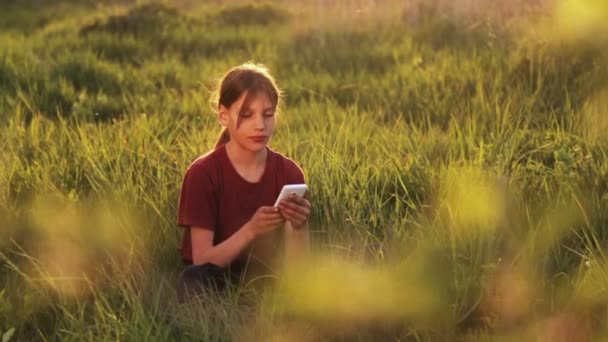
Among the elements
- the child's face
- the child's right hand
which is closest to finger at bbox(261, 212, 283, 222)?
the child's right hand

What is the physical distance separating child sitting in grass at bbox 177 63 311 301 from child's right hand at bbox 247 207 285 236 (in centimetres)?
5

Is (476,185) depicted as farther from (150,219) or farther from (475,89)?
(475,89)

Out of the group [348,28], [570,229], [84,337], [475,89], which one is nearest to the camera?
[84,337]

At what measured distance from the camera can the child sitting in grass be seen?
2988 mm

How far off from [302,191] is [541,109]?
97.9 inches

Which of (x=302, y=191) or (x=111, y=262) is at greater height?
(x=302, y=191)

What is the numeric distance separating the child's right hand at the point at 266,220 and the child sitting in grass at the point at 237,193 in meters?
0.05

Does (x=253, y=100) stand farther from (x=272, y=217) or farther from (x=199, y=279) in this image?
(x=199, y=279)

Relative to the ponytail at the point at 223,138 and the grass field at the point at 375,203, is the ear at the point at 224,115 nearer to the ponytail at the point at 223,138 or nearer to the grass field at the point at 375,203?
the ponytail at the point at 223,138

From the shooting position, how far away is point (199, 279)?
2.96 metres

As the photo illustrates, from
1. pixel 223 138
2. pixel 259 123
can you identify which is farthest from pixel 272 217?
pixel 223 138

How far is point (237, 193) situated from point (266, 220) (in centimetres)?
32

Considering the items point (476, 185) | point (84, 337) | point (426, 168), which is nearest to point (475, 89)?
point (426, 168)

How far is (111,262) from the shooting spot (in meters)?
3.12
